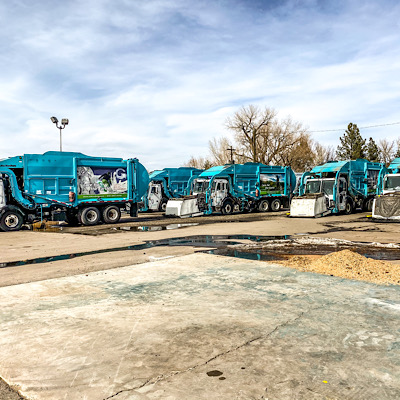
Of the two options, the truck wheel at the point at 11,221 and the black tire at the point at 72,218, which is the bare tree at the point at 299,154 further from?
the truck wheel at the point at 11,221

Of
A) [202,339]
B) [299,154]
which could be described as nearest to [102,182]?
[202,339]

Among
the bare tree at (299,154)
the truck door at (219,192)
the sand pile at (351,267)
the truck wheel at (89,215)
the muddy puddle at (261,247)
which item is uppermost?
the bare tree at (299,154)

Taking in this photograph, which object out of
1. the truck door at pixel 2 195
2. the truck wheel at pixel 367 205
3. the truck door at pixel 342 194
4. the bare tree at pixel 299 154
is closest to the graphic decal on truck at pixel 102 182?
the truck door at pixel 2 195

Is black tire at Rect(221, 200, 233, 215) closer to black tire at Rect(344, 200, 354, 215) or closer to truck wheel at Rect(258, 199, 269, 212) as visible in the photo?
truck wheel at Rect(258, 199, 269, 212)

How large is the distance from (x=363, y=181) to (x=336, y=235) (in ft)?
37.4

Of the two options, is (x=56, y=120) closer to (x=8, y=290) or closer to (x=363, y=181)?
(x=363, y=181)

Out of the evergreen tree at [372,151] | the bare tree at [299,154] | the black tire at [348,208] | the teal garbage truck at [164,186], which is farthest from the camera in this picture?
the evergreen tree at [372,151]

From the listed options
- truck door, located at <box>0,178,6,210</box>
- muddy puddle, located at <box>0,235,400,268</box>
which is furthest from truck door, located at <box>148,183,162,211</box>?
muddy puddle, located at <box>0,235,400,268</box>

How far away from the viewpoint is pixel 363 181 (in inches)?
914

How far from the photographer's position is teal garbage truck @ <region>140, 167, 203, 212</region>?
26625 mm

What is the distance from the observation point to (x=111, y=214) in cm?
1939

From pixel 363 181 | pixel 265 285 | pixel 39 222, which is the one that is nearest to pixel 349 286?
pixel 265 285

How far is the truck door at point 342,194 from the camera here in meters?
21.2

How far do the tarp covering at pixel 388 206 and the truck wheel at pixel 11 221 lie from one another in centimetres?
1543
